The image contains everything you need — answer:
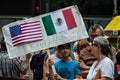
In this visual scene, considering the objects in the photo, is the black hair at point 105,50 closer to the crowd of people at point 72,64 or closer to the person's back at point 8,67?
the crowd of people at point 72,64

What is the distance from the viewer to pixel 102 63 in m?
7.18

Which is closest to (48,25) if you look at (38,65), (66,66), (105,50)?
(66,66)

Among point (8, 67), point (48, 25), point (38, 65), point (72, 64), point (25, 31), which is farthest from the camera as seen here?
point (38, 65)

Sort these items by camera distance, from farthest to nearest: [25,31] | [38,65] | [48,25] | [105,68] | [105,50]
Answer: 1. [38,65]
2. [25,31]
3. [48,25]
4. [105,50]
5. [105,68]

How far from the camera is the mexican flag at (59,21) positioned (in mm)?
7948

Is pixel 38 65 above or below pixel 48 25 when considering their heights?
below

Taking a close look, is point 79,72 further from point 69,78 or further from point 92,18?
point 92,18

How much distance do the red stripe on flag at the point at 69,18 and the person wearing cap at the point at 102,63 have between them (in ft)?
2.78

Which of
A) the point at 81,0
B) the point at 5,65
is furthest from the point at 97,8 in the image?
the point at 5,65

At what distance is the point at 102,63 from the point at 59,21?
3.99ft

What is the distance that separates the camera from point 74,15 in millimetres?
8055

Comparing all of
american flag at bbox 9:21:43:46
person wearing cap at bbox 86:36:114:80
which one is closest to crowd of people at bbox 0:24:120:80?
person wearing cap at bbox 86:36:114:80

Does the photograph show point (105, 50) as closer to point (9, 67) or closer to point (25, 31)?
point (25, 31)

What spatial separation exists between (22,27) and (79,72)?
1157mm
